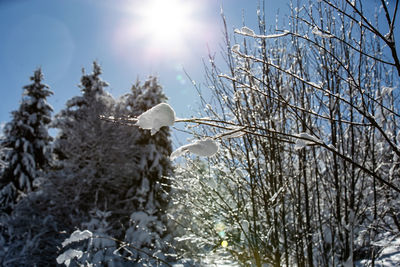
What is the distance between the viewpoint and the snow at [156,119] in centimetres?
83

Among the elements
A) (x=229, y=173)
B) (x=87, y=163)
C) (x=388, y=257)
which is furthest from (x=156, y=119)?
(x=87, y=163)

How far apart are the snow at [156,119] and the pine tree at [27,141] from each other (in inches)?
506

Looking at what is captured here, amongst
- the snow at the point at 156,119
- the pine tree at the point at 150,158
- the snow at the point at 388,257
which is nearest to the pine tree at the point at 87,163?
the pine tree at the point at 150,158

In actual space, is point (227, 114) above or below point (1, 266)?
above

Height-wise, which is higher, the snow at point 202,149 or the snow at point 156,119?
the snow at point 156,119

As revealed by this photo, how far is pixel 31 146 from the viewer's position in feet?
41.3

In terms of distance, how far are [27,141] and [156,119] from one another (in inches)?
572

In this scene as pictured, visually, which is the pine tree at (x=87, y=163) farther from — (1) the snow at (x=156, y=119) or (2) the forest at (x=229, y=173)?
(1) the snow at (x=156, y=119)

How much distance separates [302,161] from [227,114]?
3.40 ft

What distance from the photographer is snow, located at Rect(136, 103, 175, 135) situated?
0.83 metres

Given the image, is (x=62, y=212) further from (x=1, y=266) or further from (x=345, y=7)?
(x=345, y=7)

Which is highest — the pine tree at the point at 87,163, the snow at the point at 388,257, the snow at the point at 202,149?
the pine tree at the point at 87,163

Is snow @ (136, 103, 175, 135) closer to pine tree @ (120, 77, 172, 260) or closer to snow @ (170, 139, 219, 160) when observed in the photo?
snow @ (170, 139, 219, 160)

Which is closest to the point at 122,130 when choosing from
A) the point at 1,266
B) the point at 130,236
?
the point at 130,236
